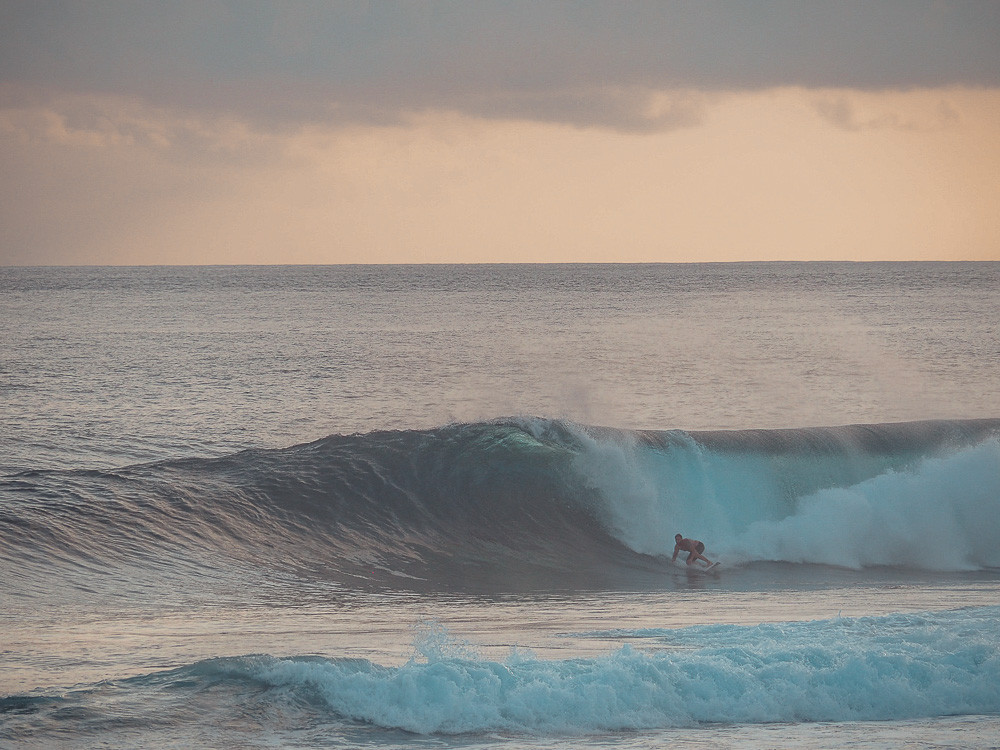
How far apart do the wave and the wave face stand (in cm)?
473

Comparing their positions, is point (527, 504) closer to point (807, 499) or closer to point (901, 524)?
point (807, 499)

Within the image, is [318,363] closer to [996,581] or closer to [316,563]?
[316,563]

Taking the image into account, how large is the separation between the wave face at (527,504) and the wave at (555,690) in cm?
473

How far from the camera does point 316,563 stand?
13375 millimetres

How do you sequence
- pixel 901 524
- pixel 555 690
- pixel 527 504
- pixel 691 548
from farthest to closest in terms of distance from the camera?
pixel 527 504
pixel 901 524
pixel 691 548
pixel 555 690

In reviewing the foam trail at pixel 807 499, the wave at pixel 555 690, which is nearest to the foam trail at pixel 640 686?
the wave at pixel 555 690

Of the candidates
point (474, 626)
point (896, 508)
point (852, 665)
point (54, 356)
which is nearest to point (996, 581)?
point (896, 508)

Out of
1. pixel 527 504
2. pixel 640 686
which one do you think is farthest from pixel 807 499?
pixel 640 686

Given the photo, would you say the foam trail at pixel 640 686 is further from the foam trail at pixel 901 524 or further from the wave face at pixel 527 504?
the foam trail at pixel 901 524

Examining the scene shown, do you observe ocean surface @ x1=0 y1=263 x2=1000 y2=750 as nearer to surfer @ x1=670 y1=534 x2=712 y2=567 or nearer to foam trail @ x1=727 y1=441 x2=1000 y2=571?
foam trail @ x1=727 y1=441 x2=1000 y2=571

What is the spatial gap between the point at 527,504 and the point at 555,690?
352 inches

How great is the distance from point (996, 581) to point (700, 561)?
12.7ft

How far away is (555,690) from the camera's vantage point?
774cm

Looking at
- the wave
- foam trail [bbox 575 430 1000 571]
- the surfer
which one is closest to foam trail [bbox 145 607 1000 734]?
the wave
